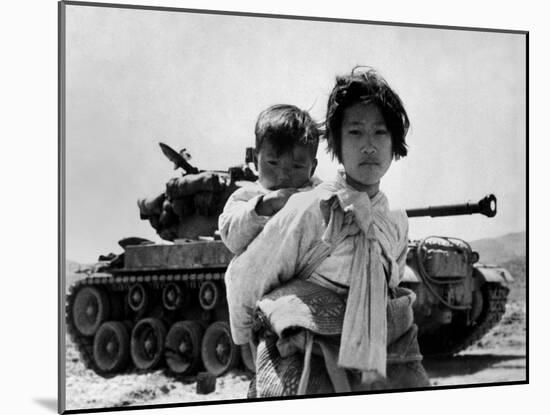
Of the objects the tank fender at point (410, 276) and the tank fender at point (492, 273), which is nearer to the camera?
the tank fender at point (410, 276)

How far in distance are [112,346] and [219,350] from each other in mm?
906

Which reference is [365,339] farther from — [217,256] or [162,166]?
[162,166]

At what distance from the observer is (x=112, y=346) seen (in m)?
10.2

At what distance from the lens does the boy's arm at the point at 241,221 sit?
Result: 1020 cm

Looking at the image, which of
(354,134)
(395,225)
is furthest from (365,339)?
(354,134)

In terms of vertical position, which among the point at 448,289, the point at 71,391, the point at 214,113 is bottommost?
the point at 71,391

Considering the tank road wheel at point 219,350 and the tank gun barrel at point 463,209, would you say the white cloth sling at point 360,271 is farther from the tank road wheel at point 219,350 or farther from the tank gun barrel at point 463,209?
the tank road wheel at point 219,350

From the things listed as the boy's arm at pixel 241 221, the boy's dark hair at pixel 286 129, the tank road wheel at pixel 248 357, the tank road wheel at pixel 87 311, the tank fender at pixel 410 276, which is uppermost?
the boy's dark hair at pixel 286 129

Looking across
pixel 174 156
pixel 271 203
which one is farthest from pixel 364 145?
pixel 174 156

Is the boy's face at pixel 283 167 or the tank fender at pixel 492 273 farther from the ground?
the boy's face at pixel 283 167

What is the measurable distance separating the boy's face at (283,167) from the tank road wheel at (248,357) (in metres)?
1.36

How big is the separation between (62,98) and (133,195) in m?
0.98

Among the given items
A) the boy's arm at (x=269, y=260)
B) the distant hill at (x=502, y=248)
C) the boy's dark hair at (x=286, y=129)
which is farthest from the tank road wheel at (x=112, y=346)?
the distant hill at (x=502, y=248)

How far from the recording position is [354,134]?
10562 mm
